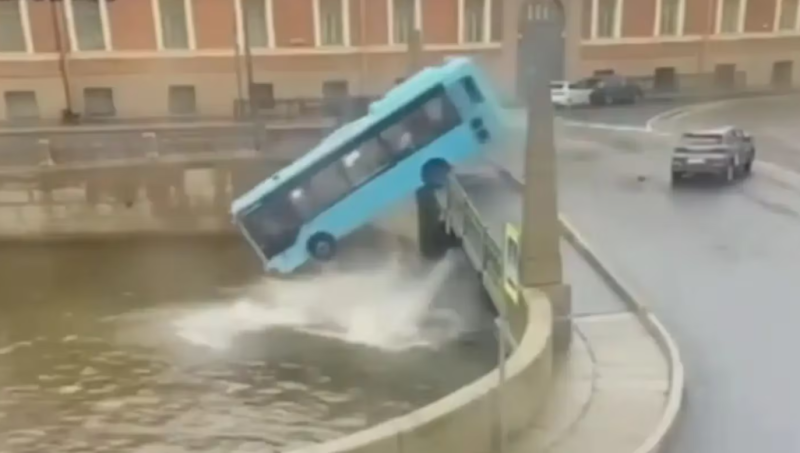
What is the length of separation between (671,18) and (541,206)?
3303 cm

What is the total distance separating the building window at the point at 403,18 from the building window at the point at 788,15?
17859mm

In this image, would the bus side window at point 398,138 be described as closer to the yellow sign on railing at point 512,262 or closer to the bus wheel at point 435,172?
the bus wheel at point 435,172

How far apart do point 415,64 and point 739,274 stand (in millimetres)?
10722

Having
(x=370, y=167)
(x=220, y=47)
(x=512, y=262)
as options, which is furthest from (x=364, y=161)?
(x=220, y=47)

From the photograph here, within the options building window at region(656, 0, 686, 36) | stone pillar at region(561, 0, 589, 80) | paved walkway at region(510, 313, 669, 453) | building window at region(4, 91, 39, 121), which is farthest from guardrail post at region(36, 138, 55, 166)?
building window at region(656, 0, 686, 36)

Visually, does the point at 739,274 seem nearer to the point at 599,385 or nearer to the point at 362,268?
the point at 599,385

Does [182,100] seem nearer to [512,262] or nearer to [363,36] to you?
[363,36]

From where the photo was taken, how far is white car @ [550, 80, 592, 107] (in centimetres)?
4034

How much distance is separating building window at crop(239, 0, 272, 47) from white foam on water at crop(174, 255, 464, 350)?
832 inches

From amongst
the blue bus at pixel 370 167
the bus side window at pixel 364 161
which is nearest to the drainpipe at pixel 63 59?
the blue bus at pixel 370 167

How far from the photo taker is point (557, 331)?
13.3 metres

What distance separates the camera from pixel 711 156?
25.1m

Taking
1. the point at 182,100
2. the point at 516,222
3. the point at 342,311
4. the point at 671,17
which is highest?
the point at 671,17

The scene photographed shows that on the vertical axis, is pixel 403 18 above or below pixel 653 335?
above
